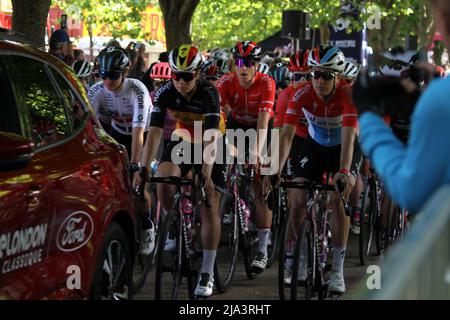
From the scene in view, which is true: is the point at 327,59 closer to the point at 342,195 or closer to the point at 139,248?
the point at 342,195

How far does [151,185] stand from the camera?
1016 centimetres

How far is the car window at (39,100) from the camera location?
5.33 m

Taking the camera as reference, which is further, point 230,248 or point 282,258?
point 230,248

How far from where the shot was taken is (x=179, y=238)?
311 inches

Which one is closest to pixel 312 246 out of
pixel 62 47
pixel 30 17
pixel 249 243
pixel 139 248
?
pixel 139 248

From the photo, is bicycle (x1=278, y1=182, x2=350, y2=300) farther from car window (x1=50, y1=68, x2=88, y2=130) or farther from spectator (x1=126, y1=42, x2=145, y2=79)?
spectator (x1=126, y1=42, x2=145, y2=79)

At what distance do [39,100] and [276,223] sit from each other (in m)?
5.98

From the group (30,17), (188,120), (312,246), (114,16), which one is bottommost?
(312,246)

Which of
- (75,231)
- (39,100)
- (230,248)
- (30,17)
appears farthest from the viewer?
(30,17)

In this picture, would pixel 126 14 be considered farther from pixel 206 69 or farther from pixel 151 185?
pixel 151 185

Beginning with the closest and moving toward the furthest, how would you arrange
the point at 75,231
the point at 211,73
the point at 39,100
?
the point at 75,231 → the point at 39,100 → the point at 211,73

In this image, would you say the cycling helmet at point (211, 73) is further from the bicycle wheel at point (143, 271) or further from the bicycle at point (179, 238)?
the bicycle at point (179, 238)

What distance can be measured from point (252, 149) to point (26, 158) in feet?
22.1

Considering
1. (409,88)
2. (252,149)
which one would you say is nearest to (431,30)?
(252,149)
